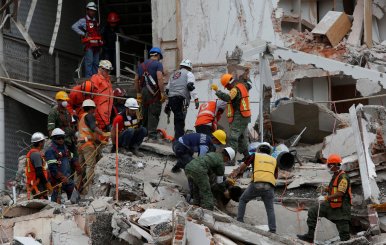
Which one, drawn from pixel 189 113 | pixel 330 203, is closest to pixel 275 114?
pixel 189 113

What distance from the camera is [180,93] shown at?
2273cm

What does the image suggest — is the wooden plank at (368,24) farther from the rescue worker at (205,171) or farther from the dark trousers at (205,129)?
the rescue worker at (205,171)

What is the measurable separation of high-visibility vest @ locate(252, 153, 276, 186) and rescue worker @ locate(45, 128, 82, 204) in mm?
3986

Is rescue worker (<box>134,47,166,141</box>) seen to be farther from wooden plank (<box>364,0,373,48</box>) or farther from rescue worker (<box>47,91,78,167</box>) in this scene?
wooden plank (<box>364,0,373,48</box>)

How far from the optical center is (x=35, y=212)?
64.1ft

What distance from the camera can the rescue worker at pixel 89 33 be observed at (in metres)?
26.0

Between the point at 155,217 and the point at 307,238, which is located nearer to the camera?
the point at 155,217

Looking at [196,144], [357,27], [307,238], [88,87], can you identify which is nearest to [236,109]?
[196,144]

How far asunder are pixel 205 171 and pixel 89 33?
8336 millimetres

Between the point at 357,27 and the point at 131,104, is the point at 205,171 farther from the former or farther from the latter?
the point at 357,27

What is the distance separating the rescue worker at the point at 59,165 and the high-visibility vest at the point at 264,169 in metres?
3.99

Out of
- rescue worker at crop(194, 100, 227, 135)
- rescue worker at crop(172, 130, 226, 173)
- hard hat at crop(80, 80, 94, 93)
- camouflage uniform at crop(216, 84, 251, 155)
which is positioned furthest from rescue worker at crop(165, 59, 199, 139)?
rescue worker at crop(172, 130, 226, 173)

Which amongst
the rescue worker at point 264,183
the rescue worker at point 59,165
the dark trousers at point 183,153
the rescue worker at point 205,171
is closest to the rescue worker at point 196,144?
the dark trousers at point 183,153

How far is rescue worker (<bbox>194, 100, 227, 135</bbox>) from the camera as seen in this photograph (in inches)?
856
